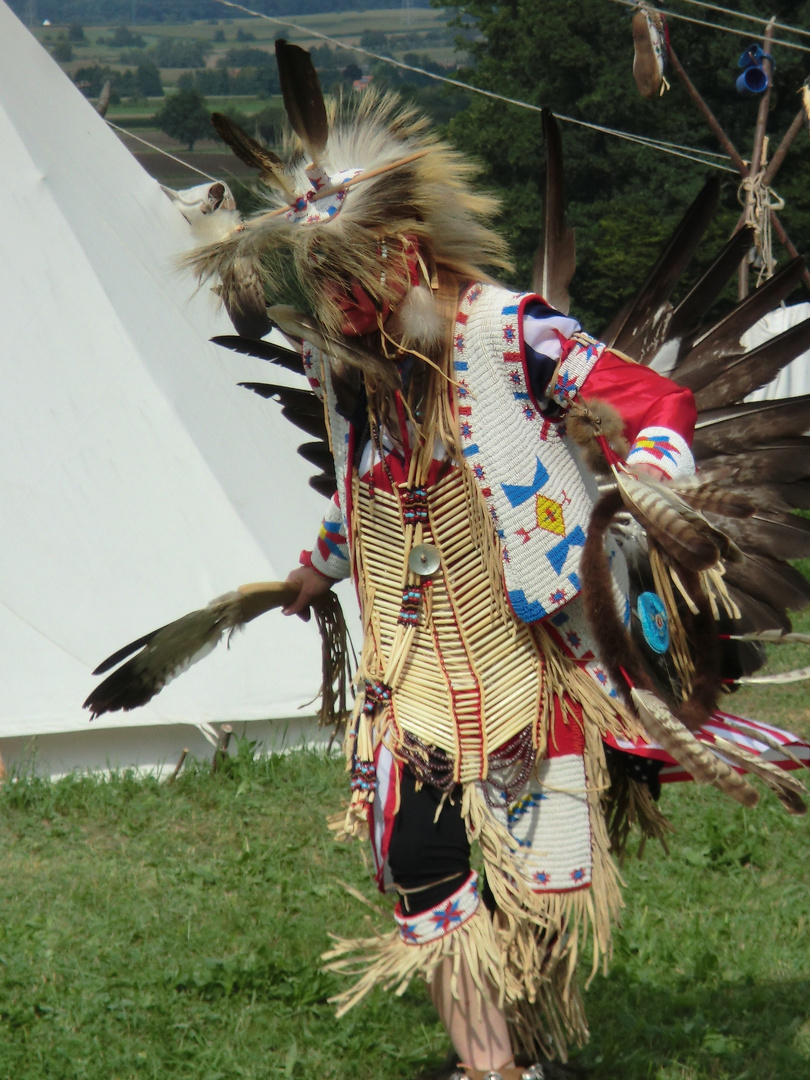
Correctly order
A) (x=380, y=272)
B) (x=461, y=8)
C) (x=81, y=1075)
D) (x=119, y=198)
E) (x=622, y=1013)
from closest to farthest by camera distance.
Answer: (x=380, y=272), (x=81, y=1075), (x=622, y=1013), (x=119, y=198), (x=461, y=8)

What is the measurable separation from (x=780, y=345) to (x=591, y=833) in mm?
957

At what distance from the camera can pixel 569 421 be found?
208 centimetres

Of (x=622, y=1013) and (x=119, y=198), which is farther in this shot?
(x=119, y=198)

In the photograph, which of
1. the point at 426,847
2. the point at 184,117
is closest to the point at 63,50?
the point at 184,117

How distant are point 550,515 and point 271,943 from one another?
4.96 ft

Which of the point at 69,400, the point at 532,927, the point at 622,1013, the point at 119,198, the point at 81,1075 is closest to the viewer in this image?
the point at 532,927

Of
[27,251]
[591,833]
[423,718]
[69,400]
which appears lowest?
[591,833]

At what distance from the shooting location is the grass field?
2.62m

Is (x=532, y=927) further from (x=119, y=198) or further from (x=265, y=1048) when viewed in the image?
(x=119, y=198)

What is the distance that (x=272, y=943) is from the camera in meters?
3.06

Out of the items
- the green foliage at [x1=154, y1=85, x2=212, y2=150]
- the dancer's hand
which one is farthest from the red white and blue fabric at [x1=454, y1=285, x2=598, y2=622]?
the green foliage at [x1=154, y1=85, x2=212, y2=150]

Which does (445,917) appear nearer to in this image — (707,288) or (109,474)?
(707,288)

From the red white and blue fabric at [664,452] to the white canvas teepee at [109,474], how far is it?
2453mm

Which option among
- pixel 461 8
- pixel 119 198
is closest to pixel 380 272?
pixel 119 198
